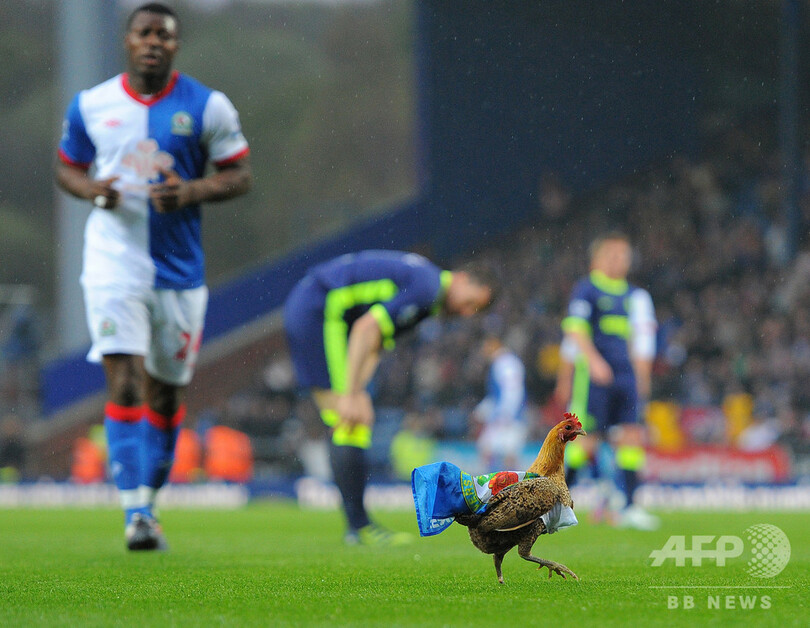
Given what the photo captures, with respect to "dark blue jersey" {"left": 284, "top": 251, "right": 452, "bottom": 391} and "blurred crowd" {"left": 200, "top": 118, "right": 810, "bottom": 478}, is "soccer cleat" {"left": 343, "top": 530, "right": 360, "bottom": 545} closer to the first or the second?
"dark blue jersey" {"left": 284, "top": 251, "right": 452, "bottom": 391}

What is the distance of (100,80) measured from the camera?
18734mm

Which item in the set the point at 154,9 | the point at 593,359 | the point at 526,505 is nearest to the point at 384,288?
the point at 154,9

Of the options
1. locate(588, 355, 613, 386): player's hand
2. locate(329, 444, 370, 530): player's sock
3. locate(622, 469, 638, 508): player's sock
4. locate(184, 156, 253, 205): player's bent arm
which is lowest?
locate(329, 444, 370, 530): player's sock

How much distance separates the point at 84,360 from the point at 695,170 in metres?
12.0

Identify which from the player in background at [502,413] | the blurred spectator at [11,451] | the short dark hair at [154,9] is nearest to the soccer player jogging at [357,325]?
the short dark hair at [154,9]

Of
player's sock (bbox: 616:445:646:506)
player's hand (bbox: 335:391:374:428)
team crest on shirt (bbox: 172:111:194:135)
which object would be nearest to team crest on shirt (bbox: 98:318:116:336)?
team crest on shirt (bbox: 172:111:194:135)

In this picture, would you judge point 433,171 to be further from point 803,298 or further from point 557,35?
point 803,298

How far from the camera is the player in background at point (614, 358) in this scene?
349 inches

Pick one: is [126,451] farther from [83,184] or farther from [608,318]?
[608,318]

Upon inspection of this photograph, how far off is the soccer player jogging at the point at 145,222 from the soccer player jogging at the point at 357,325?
2.23ft

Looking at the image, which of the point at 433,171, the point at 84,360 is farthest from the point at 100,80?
the point at 433,171

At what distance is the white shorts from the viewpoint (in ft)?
18.0

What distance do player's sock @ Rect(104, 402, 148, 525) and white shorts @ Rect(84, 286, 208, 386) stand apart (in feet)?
0.91

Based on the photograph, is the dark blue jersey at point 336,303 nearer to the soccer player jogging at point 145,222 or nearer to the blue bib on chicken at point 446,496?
the soccer player jogging at point 145,222
